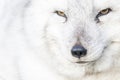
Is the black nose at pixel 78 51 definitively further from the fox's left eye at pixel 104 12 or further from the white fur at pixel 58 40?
the fox's left eye at pixel 104 12

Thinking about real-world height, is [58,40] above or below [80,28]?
below

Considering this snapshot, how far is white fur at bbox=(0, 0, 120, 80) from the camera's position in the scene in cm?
309

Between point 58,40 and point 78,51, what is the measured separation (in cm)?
24

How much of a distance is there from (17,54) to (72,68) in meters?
0.52

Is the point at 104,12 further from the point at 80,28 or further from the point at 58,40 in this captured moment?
the point at 58,40

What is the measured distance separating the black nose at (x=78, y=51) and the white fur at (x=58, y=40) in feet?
0.08

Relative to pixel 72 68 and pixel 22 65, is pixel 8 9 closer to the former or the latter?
pixel 22 65

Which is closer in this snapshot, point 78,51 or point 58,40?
point 78,51

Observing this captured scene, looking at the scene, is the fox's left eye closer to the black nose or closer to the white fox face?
the white fox face

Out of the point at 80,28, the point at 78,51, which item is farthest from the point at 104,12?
the point at 78,51

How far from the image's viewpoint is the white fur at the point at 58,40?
309 centimetres

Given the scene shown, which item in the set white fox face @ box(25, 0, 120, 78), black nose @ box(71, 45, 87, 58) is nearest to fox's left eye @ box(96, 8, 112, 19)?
white fox face @ box(25, 0, 120, 78)

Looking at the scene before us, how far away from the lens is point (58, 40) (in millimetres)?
3203

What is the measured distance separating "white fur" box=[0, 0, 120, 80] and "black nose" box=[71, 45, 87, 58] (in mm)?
24
